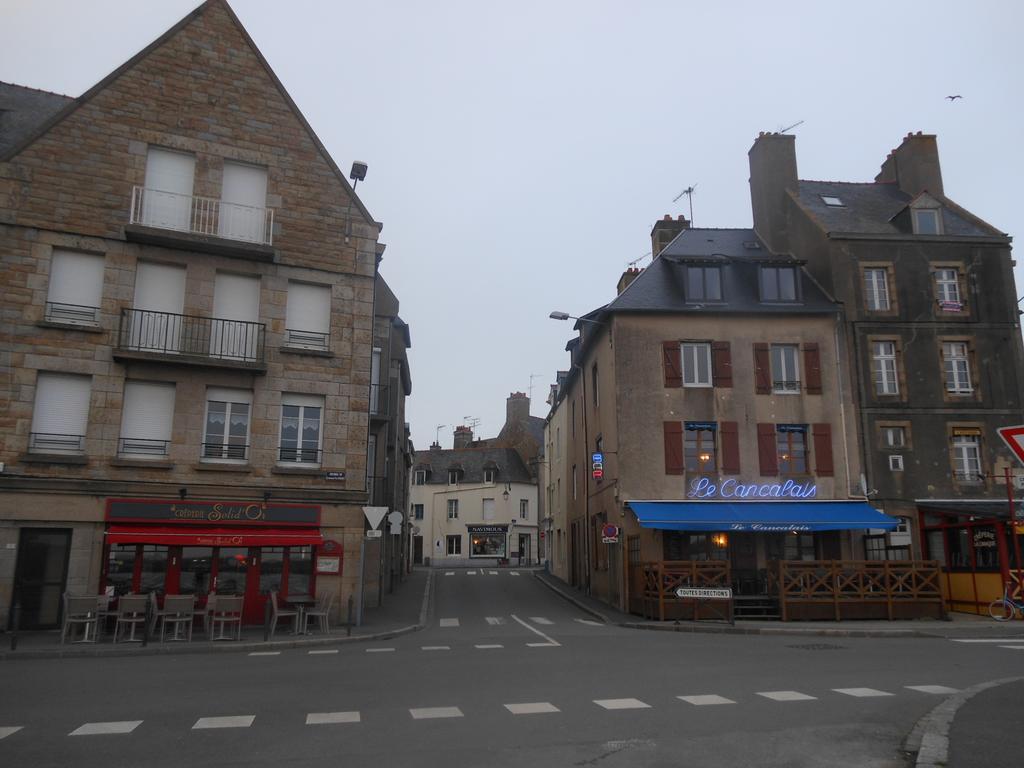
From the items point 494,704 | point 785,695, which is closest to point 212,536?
point 494,704

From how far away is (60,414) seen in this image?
59.8 ft

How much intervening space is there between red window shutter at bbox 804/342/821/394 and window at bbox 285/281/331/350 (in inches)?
548

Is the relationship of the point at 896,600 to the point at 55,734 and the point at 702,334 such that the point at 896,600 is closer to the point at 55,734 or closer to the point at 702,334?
the point at 702,334

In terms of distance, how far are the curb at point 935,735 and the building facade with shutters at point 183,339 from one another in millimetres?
13947

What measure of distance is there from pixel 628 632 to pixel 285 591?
25.5 feet

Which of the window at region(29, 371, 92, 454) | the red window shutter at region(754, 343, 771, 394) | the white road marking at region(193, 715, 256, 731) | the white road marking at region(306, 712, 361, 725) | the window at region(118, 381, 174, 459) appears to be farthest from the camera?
the red window shutter at region(754, 343, 771, 394)

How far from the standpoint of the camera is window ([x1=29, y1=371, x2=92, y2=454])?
18031 millimetres

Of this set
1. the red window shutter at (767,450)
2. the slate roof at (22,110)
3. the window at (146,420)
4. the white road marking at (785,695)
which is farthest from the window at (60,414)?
the red window shutter at (767,450)

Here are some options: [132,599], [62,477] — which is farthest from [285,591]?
[62,477]

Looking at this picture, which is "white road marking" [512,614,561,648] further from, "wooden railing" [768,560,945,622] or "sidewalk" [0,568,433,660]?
"wooden railing" [768,560,945,622]

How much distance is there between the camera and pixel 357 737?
24.4ft

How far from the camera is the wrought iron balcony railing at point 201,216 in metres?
19.5

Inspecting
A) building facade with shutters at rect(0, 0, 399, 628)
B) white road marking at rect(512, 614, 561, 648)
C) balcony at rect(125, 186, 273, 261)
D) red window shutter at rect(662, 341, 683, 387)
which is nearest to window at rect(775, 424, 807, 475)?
red window shutter at rect(662, 341, 683, 387)

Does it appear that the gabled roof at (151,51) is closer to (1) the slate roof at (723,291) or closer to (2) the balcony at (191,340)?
(2) the balcony at (191,340)
